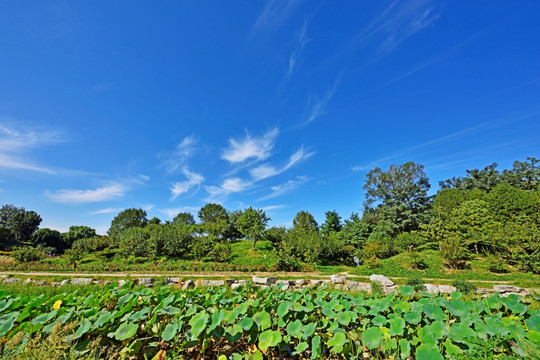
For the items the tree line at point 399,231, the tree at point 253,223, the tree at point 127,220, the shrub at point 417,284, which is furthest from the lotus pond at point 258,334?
the tree at point 127,220

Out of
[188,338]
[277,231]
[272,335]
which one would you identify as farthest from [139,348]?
[277,231]

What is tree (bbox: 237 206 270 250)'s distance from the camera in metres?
19.6

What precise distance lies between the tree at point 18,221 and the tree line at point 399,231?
4616 mm

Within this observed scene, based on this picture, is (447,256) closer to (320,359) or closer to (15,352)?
(320,359)

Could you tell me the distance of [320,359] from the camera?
8.30 ft

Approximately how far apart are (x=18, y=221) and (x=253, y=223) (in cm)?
5290

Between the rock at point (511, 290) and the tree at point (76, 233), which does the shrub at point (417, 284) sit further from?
the tree at point (76, 233)

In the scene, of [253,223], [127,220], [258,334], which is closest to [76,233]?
[127,220]

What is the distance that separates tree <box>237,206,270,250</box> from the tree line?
95mm

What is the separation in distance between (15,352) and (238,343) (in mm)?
2397

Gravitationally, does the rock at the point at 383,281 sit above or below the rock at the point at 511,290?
above

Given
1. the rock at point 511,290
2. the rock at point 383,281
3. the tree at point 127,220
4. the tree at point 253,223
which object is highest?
the tree at point 127,220

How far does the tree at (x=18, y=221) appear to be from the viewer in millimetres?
41938

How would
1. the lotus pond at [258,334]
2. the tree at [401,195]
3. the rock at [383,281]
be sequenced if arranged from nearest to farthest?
the lotus pond at [258,334], the rock at [383,281], the tree at [401,195]
